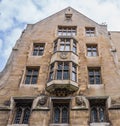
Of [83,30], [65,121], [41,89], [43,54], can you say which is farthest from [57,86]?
[83,30]

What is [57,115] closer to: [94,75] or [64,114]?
[64,114]

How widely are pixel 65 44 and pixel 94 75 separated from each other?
3.62 metres

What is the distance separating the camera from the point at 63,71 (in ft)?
51.7

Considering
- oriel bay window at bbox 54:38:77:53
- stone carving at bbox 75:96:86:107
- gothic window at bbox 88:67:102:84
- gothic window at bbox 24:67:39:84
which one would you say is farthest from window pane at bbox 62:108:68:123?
oriel bay window at bbox 54:38:77:53

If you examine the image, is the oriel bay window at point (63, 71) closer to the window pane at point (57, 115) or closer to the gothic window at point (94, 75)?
the gothic window at point (94, 75)

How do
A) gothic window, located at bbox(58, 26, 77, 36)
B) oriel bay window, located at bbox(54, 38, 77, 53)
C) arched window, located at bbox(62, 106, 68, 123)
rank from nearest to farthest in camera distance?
1. arched window, located at bbox(62, 106, 68, 123)
2. oriel bay window, located at bbox(54, 38, 77, 53)
3. gothic window, located at bbox(58, 26, 77, 36)

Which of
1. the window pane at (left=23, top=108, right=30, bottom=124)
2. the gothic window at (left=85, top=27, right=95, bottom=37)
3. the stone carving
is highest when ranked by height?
the gothic window at (left=85, top=27, right=95, bottom=37)

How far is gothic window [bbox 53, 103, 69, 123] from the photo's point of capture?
13867mm

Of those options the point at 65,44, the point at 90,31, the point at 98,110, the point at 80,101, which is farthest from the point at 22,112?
the point at 90,31

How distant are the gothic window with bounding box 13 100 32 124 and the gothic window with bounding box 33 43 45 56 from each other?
5087 mm

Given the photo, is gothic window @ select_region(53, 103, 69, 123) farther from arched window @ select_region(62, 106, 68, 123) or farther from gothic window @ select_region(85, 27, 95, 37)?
gothic window @ select_region(85, 27, 95, 37)

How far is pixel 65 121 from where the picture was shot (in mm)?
13836

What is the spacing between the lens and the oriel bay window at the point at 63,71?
50.5 feet

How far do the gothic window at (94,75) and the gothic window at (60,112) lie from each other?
2844 mm
